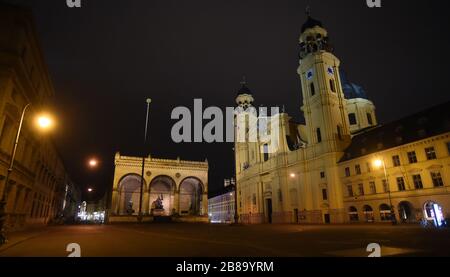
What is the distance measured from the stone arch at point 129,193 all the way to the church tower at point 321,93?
128ft

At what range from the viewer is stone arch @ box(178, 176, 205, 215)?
209 ft

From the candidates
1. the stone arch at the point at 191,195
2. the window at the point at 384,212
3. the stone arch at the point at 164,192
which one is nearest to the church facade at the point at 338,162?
the window at the point at 384,212

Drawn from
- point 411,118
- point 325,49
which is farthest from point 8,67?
point 325,49

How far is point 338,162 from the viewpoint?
1678 inches

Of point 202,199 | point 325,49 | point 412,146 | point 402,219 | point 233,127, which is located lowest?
point 402,219

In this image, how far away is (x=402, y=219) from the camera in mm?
33000

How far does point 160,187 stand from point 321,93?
43153 millimetres

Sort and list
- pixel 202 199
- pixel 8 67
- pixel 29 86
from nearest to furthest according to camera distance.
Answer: pixel 8 67 → pixel 29 86 → pixel 202 199

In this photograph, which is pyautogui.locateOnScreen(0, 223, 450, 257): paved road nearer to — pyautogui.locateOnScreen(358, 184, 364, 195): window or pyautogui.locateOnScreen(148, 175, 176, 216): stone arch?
pyautogui.locateOnScreen(358, 184, 364, 195): window

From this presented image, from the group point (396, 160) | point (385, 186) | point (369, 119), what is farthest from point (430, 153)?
point (369, 119)

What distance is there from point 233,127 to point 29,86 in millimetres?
51841

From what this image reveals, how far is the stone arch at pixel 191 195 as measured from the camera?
6369cm

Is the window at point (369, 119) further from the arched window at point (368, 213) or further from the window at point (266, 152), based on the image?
the arched window at point (368, 213)

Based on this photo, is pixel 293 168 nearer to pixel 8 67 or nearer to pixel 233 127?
pixel 233 127
